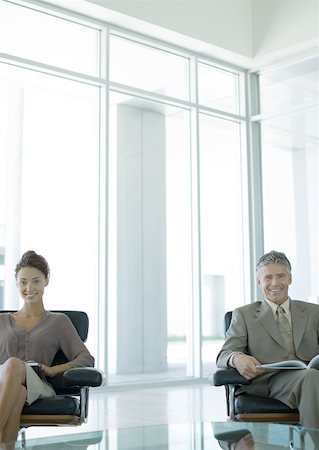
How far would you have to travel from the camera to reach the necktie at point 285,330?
3.49m

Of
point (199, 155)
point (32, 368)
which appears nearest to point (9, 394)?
point (32, 368)

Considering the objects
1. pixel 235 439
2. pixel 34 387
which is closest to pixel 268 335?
pixel 235 439

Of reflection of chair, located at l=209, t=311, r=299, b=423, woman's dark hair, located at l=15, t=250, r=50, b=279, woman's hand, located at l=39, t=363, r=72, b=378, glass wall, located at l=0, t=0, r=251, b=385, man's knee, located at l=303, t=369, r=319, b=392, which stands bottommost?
reflection of chair, located at l=209, t=311, r=299, b=423

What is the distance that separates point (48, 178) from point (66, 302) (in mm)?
1280

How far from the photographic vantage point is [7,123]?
6676mm

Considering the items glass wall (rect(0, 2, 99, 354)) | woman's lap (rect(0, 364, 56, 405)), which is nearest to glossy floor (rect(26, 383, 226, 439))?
glass wall (rect(0, 2, 99, 354))

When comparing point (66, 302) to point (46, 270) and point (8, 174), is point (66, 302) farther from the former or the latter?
point (46, 270)

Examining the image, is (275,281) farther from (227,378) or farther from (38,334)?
(38,334)

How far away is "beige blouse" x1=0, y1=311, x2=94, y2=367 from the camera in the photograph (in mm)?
3492

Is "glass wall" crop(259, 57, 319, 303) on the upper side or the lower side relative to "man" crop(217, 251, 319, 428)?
upper

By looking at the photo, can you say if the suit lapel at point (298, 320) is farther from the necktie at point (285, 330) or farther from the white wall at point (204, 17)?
the white wall at point (204, 17)

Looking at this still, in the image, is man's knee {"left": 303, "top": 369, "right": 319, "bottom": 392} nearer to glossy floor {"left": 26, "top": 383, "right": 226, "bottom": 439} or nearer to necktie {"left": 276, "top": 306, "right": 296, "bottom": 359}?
necktie {"left": 276, "top": 306, "right": 296, "bottom": 359}

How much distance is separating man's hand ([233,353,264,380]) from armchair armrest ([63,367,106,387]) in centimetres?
66

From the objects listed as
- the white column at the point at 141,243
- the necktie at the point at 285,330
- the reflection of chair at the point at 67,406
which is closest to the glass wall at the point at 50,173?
the white column at the point at 141,243
